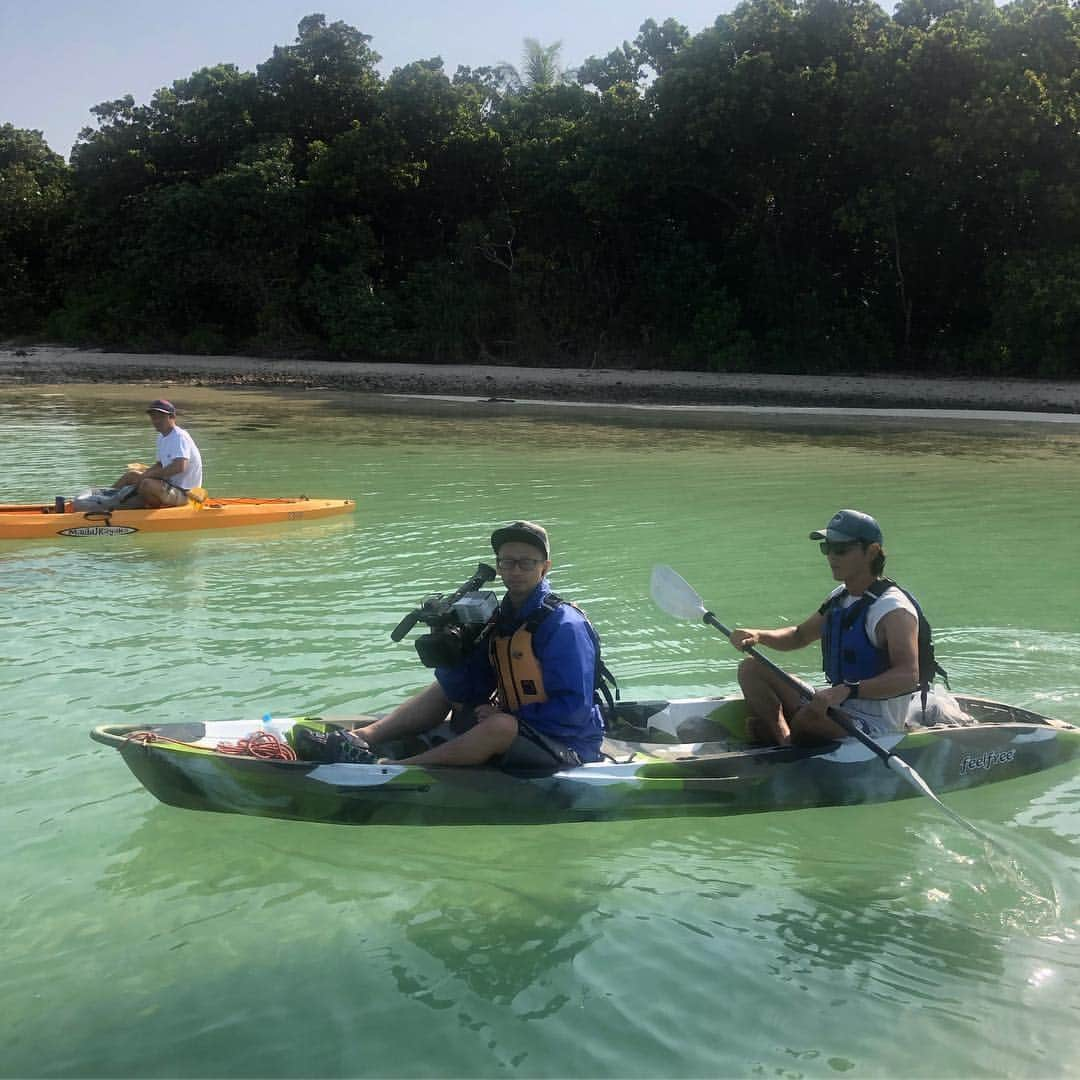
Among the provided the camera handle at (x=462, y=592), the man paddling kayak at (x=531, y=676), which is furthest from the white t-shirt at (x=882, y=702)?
the camera handle at (x=462, y=592)

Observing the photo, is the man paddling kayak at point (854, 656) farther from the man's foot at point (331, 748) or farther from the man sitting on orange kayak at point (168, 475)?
the man sitting on orange kayak at point (168, 475)

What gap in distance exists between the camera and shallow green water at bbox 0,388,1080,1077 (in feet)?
12.0

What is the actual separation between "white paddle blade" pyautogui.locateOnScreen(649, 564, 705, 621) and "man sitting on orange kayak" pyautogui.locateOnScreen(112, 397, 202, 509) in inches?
245

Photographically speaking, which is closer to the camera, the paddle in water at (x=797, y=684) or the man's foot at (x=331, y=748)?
the man's foot at (x=331, y=748)

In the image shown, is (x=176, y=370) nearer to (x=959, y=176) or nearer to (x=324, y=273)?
(x=324, y=273)

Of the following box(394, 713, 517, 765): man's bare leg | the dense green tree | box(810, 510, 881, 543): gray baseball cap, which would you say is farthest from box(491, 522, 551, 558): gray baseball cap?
the dense green tree

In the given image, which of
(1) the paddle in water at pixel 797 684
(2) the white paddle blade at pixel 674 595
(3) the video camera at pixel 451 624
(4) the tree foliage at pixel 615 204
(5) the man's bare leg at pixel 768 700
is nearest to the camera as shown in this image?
(3) the video camera at pixel 451 624

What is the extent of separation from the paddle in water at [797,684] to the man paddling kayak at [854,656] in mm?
60

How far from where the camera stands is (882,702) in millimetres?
5227

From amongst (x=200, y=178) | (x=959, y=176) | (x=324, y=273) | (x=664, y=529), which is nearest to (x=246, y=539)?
(x=664, y=529)

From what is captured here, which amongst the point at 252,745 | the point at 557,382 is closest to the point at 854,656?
the point at 252,745

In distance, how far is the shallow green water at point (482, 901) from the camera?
3.65 m

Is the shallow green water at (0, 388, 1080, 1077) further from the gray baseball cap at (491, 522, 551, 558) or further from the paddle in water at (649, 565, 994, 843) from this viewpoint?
the gray baseball cap at (491, 522, 551, 558)

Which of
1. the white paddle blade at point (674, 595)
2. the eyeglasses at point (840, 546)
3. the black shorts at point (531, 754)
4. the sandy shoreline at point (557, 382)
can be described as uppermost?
the sandy shoreline at point (557, 382)
